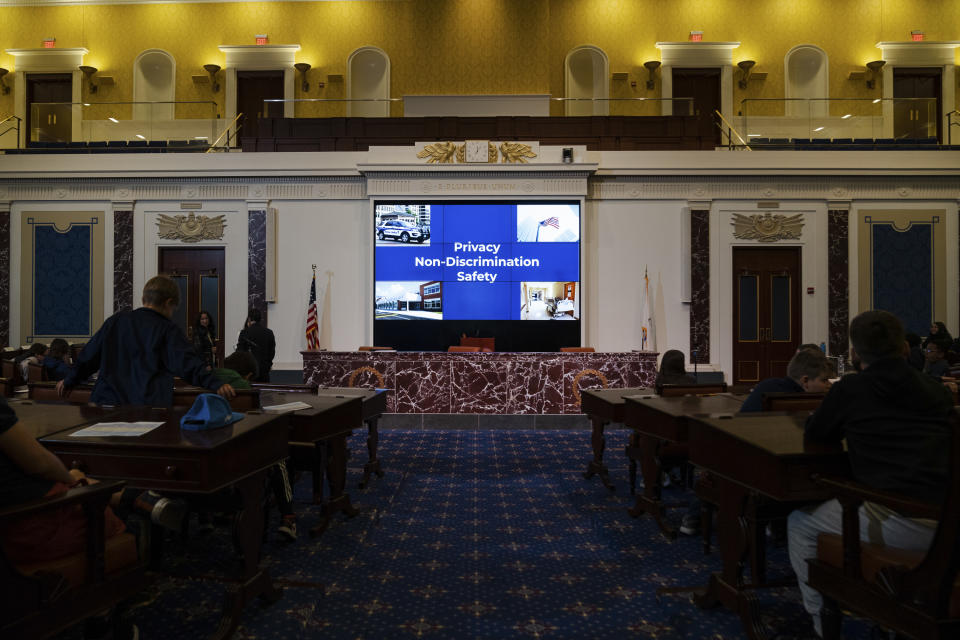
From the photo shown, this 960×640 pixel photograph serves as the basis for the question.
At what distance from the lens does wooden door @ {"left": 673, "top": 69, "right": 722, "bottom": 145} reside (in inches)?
524

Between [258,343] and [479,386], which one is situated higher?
[258,343]

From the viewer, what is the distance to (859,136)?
10500 mm

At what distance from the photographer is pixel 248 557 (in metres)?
2.77

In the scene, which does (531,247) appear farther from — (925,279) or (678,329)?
(925,279)

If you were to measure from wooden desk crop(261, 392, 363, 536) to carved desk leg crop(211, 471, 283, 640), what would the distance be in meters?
0.96

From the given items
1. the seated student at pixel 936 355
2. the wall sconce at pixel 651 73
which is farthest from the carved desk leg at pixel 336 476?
the wall sconce at pixel 651 73

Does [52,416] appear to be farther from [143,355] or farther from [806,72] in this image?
[806,72]

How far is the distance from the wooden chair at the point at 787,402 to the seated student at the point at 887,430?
0.94 m

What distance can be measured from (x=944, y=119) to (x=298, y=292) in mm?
11583

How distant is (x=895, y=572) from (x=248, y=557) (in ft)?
7.85

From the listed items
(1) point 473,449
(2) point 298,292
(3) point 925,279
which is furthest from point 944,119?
(2) point 298,292

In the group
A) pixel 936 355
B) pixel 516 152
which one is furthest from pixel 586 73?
pixel 936 355

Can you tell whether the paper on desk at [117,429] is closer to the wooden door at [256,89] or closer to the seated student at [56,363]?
the seated student at [56,363]

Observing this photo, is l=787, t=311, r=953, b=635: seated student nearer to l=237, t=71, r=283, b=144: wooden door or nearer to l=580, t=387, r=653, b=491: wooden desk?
l=580, t=387, r=653, b=491: wooden desk
